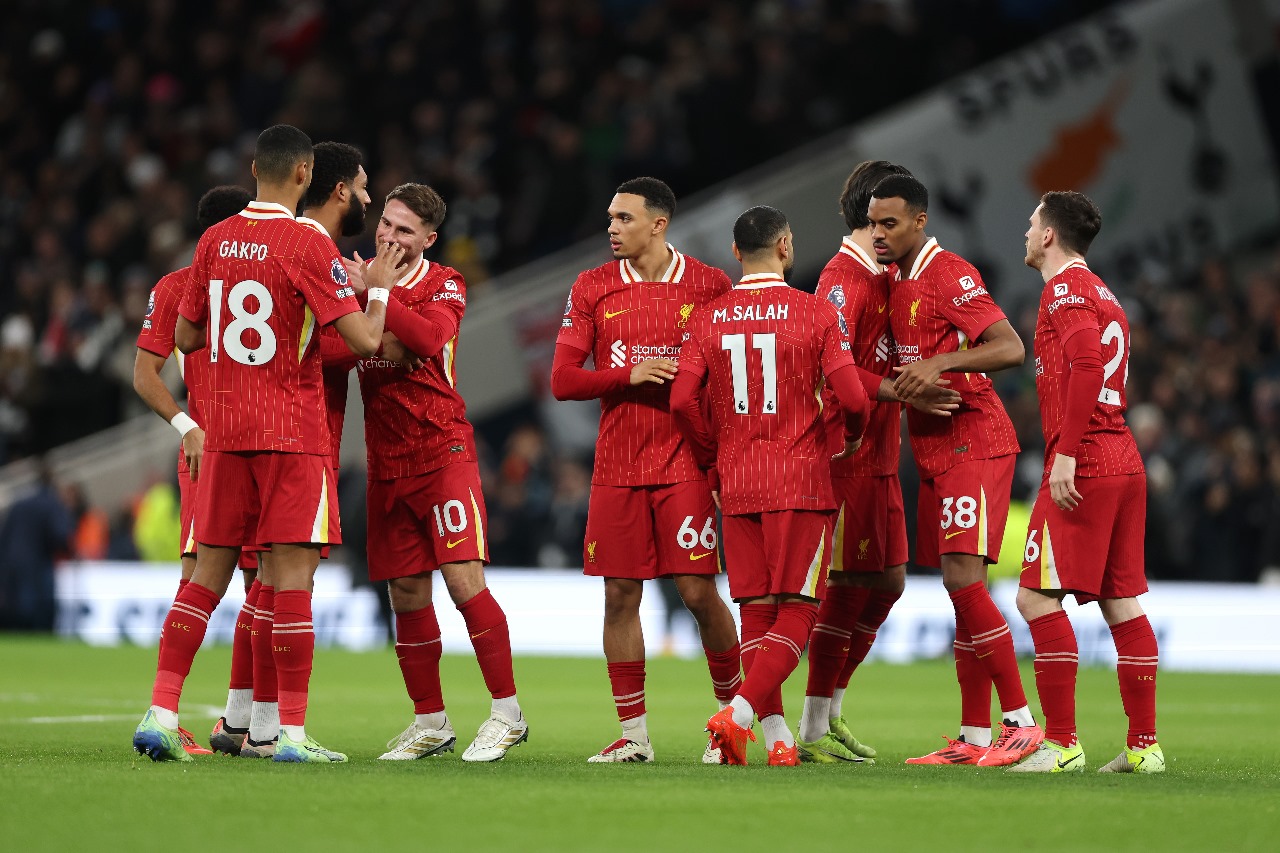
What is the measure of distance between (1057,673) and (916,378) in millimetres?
1429

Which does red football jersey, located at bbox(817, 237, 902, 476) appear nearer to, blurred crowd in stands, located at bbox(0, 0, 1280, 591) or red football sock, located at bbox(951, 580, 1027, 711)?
red football sock, located at bbox(951, 580, 1027, 711)

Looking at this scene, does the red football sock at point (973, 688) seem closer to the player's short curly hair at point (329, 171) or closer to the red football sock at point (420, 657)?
the red football sock at point (420, 657)

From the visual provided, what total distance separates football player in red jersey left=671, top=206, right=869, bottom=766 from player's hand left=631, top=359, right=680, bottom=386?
81 millimetres

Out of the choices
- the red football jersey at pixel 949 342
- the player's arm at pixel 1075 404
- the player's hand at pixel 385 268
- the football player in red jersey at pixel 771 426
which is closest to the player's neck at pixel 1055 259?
the red football jersey at pixel 949 342

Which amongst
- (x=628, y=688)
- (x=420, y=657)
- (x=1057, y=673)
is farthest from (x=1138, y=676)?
(x=420, y=657)

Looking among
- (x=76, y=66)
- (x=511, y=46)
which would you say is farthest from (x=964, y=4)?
(x=76, y=66)

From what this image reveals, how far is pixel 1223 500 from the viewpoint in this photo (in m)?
16.0

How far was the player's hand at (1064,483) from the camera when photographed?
7.33m

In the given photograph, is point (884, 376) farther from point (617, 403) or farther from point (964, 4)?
point (964, 4)

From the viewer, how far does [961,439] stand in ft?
26.1

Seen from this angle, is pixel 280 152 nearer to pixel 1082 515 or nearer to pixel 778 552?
pixel 778 552

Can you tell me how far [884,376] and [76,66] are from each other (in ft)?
61.1

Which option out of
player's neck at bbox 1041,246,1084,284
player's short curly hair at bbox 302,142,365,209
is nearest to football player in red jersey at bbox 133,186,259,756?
player's short curly hair at bbox 302,142,365,209

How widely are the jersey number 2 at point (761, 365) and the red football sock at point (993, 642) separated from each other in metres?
1.24
